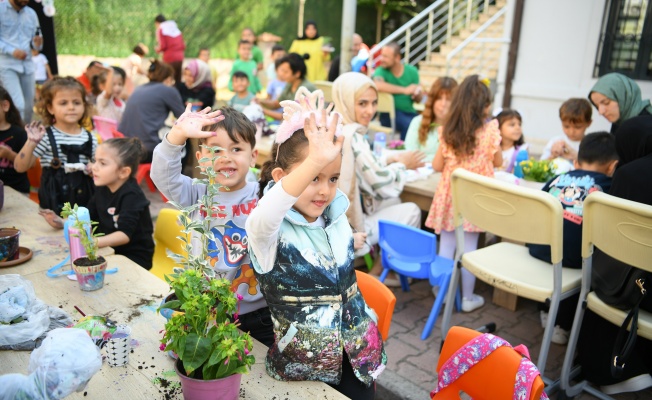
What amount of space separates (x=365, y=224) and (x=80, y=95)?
214 cm

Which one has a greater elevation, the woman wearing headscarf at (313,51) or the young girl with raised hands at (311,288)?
the woman wearing headscarf at (313,51)

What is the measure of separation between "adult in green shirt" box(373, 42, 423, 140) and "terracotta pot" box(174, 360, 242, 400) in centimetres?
581

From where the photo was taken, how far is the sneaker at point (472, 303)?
3.80m

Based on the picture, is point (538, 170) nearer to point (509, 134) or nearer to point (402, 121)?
point (509, 134)

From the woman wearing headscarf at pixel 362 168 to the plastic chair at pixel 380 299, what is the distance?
1.26 metres

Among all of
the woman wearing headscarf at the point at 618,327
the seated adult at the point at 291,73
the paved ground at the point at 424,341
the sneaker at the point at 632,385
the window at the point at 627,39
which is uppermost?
the window at the point at 627,39

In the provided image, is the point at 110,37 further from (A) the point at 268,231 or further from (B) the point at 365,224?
(A) the point at 268,231

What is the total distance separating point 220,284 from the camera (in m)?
1.34

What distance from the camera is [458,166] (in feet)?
12.4

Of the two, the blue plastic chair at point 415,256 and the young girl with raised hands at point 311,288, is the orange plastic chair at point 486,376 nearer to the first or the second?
the young girl with raised hands at point 311,288

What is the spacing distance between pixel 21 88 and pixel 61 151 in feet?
12.5

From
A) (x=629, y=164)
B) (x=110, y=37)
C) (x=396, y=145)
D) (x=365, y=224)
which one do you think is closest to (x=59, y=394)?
(x=629, y=164)

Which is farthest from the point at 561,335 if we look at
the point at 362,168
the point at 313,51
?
the point at 313,51

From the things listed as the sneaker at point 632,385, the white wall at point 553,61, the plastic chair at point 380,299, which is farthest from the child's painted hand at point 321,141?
the white wall at point 553,61
